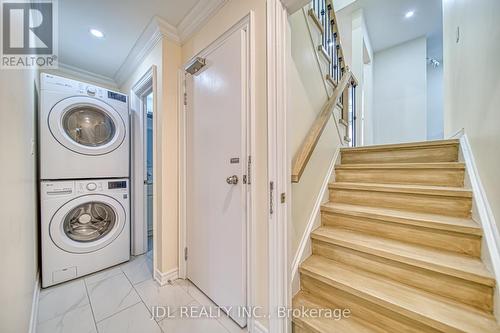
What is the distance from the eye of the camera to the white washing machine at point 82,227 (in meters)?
1.69

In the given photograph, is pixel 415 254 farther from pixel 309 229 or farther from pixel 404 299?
pixel 309 229

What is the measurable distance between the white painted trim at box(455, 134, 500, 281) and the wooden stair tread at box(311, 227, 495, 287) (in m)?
0.08

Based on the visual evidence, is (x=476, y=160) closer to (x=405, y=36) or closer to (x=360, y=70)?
(x=360, y=70)

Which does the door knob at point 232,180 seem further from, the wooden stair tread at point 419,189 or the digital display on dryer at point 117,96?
the digital display on dryer at point 117,96

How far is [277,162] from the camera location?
1.07m

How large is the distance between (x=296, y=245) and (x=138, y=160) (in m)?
2.01

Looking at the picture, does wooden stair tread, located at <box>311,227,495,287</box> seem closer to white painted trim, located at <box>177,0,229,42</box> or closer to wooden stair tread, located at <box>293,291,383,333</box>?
wooden stair tread, located at <box>293,291,383,333</box>

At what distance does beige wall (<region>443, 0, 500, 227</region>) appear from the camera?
3.39 feet

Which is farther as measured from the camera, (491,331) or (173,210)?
(173,210)

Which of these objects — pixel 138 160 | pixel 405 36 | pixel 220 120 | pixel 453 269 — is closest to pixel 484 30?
pixel 453 269

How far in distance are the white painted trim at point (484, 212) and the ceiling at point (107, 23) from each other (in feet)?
7.54

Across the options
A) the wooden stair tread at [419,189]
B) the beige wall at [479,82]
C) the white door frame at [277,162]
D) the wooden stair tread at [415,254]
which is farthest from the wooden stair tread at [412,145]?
the white door frame at [277,162]

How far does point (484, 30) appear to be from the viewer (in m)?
1.22

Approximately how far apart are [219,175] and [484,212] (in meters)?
1.57
